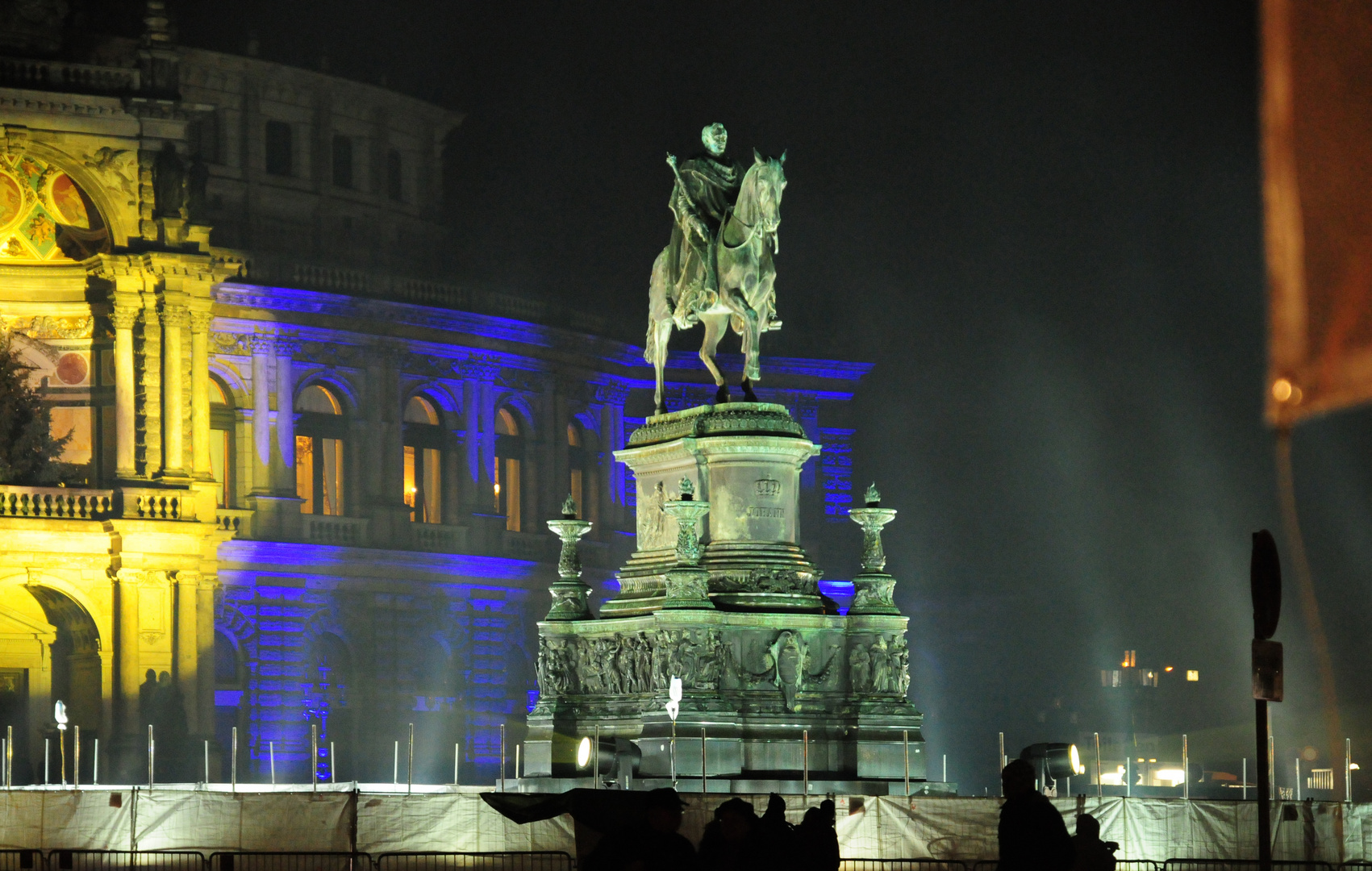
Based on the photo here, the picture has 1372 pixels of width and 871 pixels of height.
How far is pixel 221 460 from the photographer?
58.4 metres

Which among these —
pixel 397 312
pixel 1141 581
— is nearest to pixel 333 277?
pixel 397 312

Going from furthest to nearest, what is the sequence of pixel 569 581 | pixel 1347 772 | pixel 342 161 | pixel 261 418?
pixel 342 161 < pixel 261 418 < pixel 569 581 < pixel 1347 772

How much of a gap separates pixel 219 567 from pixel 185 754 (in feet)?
27.5

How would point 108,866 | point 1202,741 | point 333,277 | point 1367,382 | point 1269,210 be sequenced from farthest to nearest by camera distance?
point 333,277 < point 1202,741 < point 108,866 < point 1269,210 < point 1367,382

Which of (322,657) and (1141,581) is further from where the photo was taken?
(322,657)

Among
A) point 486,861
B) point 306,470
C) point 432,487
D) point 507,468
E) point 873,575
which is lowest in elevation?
point 486,861

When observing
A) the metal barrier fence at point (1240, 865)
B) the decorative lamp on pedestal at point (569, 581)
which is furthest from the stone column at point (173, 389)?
the metal barrier fence at point (1240, 865)

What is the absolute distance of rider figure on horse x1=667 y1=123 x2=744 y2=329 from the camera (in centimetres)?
2831

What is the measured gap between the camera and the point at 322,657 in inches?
2341

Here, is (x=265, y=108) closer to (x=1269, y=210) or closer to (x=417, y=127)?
(x=417, y=127)

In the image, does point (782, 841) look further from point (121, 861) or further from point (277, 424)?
point (277, 424)

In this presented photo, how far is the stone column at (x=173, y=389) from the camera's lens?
52.5m

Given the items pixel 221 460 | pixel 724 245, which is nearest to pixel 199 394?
pixel 221 460

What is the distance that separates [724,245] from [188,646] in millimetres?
27922
